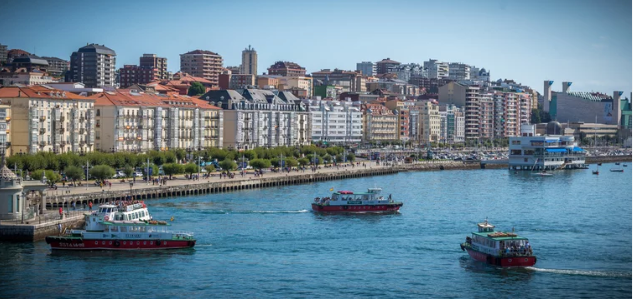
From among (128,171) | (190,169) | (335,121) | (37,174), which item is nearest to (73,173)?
(37,174)

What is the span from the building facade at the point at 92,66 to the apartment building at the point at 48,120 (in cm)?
5392

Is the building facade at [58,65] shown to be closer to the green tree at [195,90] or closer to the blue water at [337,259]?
the green tree at [195,90]

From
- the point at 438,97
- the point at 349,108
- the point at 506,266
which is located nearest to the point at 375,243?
the point at 506,266

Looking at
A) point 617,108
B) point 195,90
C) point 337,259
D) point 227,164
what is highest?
point 617,108

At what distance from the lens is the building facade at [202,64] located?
146375 millimetres

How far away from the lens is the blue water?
2964 cm

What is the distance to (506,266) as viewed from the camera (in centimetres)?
3272

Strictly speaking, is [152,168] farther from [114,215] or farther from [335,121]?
[335,121]

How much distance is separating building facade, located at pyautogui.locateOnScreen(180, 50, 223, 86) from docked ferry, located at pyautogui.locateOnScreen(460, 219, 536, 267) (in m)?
113

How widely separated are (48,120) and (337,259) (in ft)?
111

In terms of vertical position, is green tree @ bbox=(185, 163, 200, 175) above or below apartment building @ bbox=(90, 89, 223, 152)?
below

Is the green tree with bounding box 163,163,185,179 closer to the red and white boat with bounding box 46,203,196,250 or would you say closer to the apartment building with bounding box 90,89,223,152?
the apartment building with bounding box 90,89,223,152

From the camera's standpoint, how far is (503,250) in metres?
32.9

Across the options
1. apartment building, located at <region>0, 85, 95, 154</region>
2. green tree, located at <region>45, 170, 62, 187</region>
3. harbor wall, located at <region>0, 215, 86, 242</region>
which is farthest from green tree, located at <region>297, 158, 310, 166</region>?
harbor wall, located at <region>0, 215, 86, 242</region>
